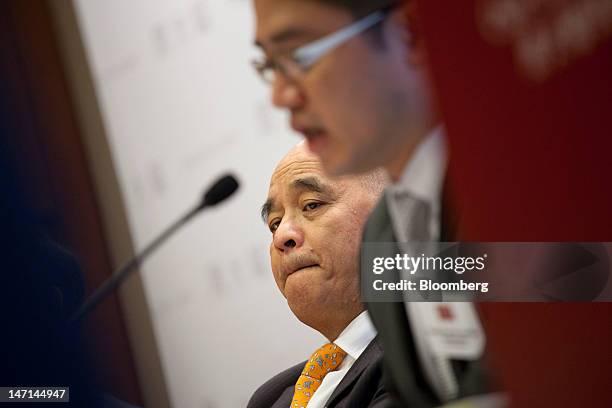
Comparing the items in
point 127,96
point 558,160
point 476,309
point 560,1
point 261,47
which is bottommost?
point 476,309

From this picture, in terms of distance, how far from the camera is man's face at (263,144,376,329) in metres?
1.52

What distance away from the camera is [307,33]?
54.4 inches

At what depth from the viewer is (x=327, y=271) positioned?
1.53 m

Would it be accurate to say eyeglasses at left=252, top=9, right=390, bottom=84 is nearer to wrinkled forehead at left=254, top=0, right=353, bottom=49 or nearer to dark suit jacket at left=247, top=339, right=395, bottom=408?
wrinkled forehead at left=254, top=0, right=353, bottom=49

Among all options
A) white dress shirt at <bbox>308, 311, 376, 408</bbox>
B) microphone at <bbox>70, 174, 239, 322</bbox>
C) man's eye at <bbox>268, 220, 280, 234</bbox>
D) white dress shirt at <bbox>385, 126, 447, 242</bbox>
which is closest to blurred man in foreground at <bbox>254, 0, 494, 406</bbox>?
white dress shirt at <bbox>385, 126, 447, 242</bbox>

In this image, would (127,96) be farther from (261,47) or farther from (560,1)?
(560,1)

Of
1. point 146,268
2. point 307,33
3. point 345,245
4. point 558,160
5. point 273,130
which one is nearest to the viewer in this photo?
point 558,160

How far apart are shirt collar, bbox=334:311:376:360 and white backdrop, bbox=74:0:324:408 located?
106mm

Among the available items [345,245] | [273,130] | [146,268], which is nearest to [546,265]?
[345,245]

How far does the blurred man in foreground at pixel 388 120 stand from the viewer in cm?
133

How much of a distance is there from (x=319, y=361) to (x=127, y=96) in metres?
0.67

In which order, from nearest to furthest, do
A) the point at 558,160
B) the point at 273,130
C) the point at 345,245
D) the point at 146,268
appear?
1. the point at 558,160
2. the point at 345,245
3. the point at 273,130
4. the point at 146,268

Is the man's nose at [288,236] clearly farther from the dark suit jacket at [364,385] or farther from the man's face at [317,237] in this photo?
the dark suit jacket at [364,385]

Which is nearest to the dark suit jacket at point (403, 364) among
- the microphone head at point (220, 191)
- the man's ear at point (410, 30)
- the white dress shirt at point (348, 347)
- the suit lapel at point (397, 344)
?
the suit lapel at point (397, 344)
